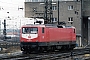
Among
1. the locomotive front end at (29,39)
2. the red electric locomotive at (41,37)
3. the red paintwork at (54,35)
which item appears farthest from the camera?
the red paintwork at (54,35)

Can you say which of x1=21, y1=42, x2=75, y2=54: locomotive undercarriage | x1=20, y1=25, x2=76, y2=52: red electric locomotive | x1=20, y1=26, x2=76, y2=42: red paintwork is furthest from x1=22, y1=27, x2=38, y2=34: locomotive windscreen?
x1=21, y1=42, x2=75, y2=54: locomotive undercarriage

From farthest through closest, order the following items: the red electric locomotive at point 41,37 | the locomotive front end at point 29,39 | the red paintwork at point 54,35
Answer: the red paintwork at point 54,35, the red electric locomotive at point 41,37, the locomotive front end at point 29,39

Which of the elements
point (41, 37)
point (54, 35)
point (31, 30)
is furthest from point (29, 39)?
point (54, 35)

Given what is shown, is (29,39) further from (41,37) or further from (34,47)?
(41,37)

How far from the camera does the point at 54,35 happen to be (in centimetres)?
3472

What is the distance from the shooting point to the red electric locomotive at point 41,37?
30.9 m

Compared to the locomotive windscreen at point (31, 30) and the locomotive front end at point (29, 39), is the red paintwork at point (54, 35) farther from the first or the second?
the locomotive windscreen at point (31, 30)

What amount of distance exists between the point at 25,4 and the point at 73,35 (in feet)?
104

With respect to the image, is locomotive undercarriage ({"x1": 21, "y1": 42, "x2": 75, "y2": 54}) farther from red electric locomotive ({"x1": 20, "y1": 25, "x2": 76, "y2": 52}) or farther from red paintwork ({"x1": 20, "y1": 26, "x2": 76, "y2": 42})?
red paintwork ({"x1": 20, "y1": 26, "x2": 76, "y2": 42})

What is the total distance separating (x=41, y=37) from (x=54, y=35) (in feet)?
12.0

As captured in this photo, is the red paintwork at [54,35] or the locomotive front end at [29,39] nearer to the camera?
the locomotive front end at [29,39]

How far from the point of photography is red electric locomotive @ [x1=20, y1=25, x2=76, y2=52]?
102 feet

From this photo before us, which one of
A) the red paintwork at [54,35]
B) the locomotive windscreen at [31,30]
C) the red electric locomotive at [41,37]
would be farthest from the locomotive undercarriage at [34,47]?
the locomotive windscreen at [31,30]

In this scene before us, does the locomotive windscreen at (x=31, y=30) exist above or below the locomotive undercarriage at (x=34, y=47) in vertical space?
above
